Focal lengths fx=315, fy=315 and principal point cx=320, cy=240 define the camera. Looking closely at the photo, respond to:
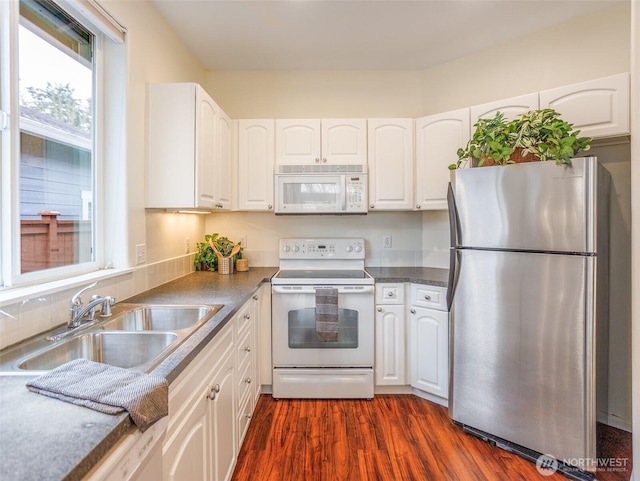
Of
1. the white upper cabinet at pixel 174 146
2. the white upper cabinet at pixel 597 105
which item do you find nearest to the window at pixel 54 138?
the white upper cabinet at pixel 174 146

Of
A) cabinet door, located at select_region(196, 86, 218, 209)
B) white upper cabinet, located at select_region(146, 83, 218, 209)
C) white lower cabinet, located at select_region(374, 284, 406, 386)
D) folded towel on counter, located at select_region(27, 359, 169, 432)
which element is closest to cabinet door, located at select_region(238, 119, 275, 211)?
cabinet door, located at select_region(196, 86, 218, 209)

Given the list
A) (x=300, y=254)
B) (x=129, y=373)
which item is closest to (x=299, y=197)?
(x=300, y=254)

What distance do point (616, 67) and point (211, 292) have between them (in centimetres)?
294

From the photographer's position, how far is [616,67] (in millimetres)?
2041

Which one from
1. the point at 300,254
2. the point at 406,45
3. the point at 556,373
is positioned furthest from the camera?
the point at 300,254

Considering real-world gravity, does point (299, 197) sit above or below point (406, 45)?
below

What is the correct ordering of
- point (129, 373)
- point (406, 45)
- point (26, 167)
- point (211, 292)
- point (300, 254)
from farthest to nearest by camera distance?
1. point (300, 254)
2. point (406, 45)
3. point (211, 292)
4. point (26, 167)
5. point (129, 373)

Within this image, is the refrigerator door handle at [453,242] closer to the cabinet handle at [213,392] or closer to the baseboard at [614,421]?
the baseboard at [614,421]

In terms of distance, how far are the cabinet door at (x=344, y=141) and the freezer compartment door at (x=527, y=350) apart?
4.02 feet

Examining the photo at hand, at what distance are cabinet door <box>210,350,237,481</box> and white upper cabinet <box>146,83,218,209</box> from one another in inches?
40.4

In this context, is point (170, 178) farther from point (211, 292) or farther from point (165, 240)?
point (211, 292)

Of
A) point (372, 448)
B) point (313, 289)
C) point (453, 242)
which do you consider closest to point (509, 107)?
point (453, 242)

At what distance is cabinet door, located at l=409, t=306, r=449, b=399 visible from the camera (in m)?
2.21

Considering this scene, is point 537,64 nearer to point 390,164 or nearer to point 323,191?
point 390,164
